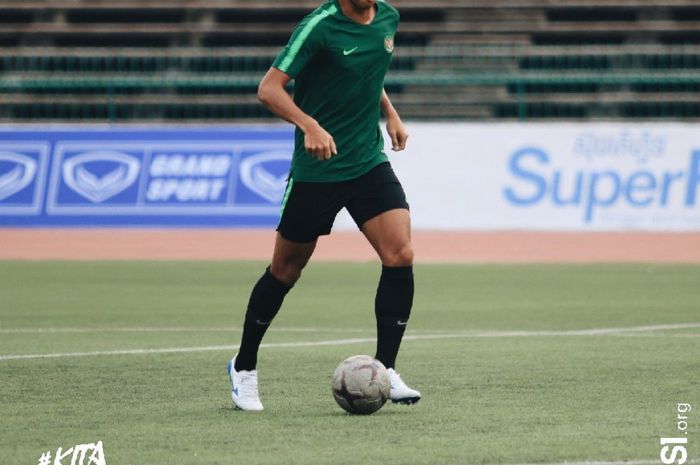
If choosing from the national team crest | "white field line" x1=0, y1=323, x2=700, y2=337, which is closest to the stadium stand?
"white field line" x1=0, y1=323, x2=700, y2=337

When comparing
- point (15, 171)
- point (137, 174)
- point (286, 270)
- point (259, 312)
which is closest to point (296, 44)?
point (286, 270)

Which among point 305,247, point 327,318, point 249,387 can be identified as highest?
point 305,247

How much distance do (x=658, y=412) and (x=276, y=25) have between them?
29061mm

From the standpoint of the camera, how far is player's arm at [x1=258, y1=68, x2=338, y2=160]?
7352mm

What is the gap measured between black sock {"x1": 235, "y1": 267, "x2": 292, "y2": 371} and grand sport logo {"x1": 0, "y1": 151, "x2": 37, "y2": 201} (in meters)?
17.4

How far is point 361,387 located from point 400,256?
73 cm

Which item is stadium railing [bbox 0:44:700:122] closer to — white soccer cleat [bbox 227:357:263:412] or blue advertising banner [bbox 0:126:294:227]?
blue advertising banner [bbox 0:126:294:227]

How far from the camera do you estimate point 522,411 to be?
7445mm

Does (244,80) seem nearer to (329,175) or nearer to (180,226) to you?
(180,226)

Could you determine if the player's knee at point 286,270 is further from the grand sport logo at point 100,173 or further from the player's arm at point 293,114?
the grand sport logo at point 100,173

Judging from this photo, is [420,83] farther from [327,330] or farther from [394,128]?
[394,128]

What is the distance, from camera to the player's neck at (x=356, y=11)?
7661 millimetres

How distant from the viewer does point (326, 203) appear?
7758mm

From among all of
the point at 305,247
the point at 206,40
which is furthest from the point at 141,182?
the point at 305,247
